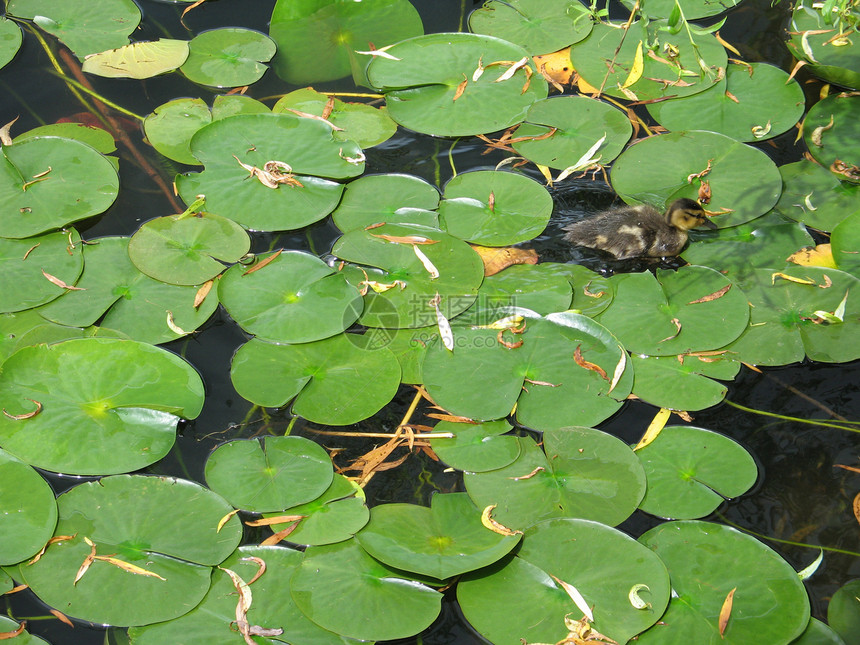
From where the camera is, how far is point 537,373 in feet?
8.65

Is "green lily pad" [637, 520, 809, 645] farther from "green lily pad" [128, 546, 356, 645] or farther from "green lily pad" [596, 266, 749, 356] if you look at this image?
"green lily pad" [128, 546, 356, 645]

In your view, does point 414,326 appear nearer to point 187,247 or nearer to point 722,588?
point 187,247

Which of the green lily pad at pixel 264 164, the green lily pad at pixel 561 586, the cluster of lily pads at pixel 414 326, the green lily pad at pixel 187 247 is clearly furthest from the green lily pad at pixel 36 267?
the green lily pad at pixel 561 586

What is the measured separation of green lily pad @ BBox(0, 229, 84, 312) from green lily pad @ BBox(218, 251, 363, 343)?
2.09 ft

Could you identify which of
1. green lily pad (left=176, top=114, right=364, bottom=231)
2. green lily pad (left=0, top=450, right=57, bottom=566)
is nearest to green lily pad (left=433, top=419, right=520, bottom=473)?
green lily pad (left=176, top=114, right=364, bottom=231)

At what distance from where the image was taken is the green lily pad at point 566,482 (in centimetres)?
234

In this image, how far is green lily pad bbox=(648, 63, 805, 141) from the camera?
3.39 metres

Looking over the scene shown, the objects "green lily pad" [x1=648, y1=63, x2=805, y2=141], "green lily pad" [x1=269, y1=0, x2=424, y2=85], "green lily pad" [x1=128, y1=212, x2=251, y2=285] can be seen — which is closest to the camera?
"green lily pad" [x1=128, y1=212, x2=251, y2=285]

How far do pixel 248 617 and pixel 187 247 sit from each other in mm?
1508

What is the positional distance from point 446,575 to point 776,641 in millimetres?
989

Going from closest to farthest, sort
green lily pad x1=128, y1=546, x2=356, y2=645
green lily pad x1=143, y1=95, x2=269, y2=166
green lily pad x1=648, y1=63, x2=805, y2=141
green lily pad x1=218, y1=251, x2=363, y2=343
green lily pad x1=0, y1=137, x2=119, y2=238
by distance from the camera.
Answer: green lily pad x1=128, y1=546, x2=356, y2=645
green lily pad x1=218, y1=251, x2=363, y2=343
green lily pad x1=0, y1=137, x2=119, y2=238
green lily pad x1=143, y1=95, x2=269, y2=166
green lily pad x1=648, y1=63, x2=805, y2=141

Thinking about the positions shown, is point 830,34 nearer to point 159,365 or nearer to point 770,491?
point 770,491

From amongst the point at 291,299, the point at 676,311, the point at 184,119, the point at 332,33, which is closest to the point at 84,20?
the point at 184,119

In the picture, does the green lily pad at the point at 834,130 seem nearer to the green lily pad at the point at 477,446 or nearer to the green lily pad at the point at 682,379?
the green lily pad at the point at 682,379
